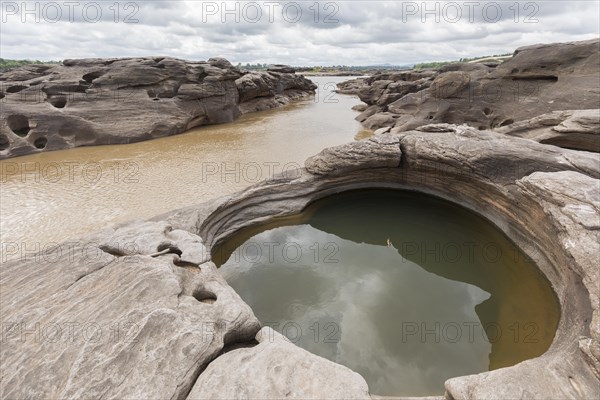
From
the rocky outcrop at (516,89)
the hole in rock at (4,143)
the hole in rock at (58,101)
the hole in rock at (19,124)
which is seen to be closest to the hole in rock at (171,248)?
the rocky outcrop at (516,89)

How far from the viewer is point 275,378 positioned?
2.93 meters

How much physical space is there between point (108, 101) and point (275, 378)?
55.2ft

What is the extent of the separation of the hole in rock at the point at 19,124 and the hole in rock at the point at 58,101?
140cm

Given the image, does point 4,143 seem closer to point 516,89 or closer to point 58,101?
point 58,101

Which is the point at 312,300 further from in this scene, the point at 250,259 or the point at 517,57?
the point at 517,57

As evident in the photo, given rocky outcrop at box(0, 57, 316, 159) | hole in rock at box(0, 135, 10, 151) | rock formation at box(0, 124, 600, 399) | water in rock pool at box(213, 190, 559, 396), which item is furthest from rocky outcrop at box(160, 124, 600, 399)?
hole in rock at box(0, 135, 10, 151)

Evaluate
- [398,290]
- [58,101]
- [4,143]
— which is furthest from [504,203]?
[4,143]

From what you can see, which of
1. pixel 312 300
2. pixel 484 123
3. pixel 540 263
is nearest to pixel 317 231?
pixel 312 300

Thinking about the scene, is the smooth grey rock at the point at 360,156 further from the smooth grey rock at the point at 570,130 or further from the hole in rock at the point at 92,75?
the hole in rock at the point at 92,75

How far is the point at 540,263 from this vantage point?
19.7 feet

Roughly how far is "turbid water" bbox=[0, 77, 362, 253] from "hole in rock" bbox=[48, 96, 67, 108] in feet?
8.84

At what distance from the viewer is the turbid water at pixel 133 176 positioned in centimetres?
792

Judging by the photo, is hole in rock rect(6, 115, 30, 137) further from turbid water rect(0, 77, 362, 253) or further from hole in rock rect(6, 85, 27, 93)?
turbid water rect(0, 77, 362, 253)

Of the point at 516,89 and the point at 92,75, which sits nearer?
the point at 516,89
